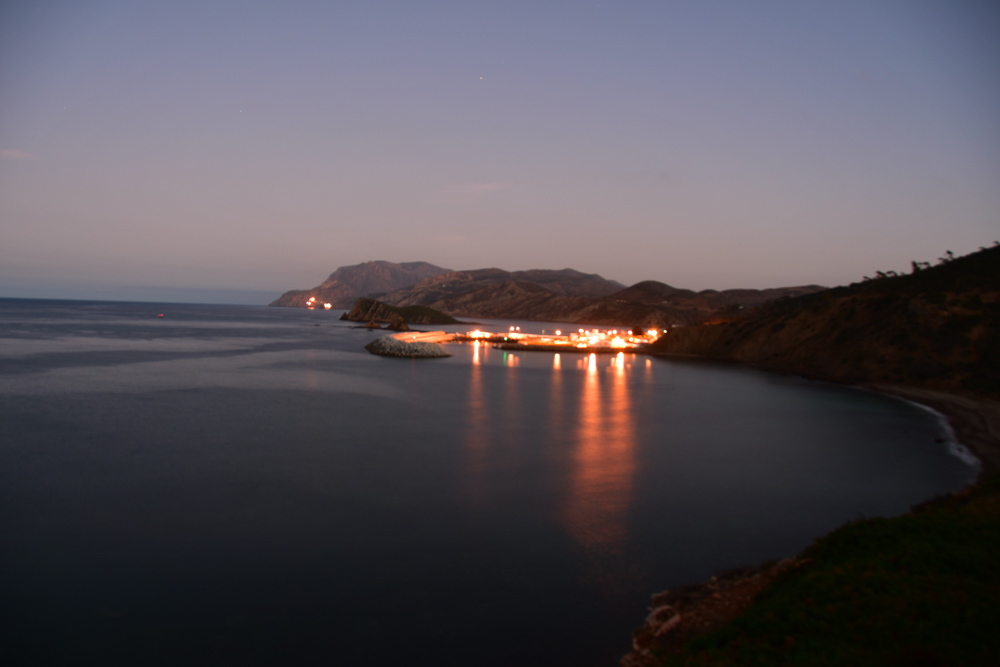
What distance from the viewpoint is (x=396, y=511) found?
50.3 feet

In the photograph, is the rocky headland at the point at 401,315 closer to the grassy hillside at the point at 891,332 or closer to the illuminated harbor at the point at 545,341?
the illuminated harbor at the point at 545,341

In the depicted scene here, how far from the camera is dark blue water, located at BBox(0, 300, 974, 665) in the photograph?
973 centimetres

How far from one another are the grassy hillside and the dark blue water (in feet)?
34.5

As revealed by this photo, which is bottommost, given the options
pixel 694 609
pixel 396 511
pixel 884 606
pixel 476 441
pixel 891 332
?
pixel 476 441

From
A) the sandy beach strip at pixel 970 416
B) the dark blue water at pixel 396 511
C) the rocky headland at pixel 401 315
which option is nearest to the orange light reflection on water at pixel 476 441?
the dark blue water at pixel 396 511

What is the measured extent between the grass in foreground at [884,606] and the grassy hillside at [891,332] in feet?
111

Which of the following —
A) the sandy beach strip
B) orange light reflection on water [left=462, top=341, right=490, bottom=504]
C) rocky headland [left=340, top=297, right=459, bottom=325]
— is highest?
rocky headland [left=340, top=297, right=459, bottom=325]

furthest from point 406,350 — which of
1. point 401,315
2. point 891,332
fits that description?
Answer: point 401,315

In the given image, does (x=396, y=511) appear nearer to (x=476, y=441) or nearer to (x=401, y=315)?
(x=476, y=441)

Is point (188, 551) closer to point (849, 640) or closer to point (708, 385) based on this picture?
point (849, 640)

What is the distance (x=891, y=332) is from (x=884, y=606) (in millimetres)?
48224

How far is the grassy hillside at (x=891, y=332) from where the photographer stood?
132ft

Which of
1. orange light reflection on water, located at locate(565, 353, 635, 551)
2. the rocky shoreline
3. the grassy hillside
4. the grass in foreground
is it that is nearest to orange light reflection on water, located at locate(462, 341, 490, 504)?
orange light reflection on water, located at locate(565, 353, 635, 551)

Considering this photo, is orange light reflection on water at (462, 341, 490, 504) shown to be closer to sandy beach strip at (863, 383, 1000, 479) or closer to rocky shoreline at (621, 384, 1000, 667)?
rocky shoreline at (621, 384, 1000, 667)
